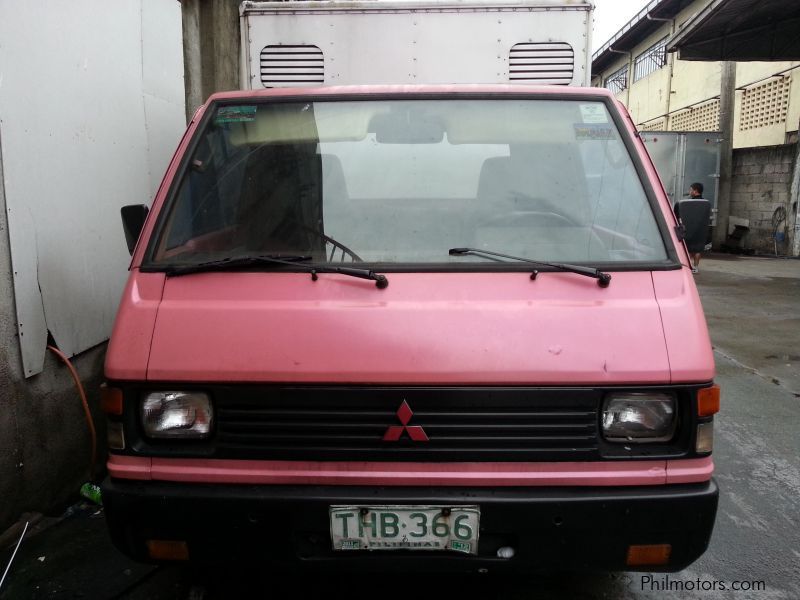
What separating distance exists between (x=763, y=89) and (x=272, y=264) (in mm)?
18446

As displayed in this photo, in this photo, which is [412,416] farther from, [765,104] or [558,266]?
[765,104]

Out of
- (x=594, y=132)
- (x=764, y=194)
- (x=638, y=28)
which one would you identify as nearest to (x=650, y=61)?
(x=638, y=28)

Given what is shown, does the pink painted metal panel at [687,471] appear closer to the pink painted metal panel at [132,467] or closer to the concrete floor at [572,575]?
the concrete floor at [572,575]

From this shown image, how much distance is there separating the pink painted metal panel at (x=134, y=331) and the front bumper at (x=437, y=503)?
0.38 m

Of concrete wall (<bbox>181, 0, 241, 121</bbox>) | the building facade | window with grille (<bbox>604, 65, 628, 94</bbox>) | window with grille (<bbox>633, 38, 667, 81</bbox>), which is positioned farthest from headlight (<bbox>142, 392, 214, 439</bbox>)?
window with grille (<bbox>604, 65, 628, 94</bbox>)

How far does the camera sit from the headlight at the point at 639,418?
6.86 ft

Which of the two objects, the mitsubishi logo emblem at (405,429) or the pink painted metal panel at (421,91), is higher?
the pink painted metal panel at (421,91)

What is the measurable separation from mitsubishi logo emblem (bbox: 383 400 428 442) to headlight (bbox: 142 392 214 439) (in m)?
0.58

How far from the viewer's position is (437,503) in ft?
6.64

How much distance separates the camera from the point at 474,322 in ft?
6.96

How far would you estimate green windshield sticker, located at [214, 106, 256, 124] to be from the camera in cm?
282

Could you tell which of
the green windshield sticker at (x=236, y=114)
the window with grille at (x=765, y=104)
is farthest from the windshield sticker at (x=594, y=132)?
the window with grille at (x=765, y=104)

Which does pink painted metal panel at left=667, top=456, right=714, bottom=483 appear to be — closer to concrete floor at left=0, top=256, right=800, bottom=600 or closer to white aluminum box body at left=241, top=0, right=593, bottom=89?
concrete floor at left=0, top=256, right=800, bottom=600

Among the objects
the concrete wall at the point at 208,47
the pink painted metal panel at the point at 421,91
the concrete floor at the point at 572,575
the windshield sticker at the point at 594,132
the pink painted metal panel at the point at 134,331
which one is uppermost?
the concrete wall at the point at 208,47
